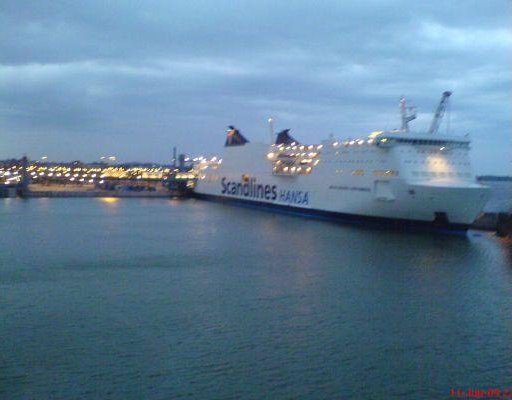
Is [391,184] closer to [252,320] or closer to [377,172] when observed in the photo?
[377,172]

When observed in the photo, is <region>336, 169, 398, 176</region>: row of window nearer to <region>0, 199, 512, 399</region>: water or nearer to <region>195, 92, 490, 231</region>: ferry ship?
<region>195, 92, 490, 231</region>: ferry ship

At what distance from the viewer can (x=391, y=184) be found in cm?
2689

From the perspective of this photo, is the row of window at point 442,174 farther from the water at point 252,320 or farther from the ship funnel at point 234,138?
the ship funnel at point 234,138

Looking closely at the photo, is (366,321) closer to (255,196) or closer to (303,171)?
(303,171)

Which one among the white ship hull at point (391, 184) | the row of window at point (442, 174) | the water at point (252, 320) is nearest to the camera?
the water at point (252, 320)

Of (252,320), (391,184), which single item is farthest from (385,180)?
(252,320)

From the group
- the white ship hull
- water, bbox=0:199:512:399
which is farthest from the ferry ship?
water, bbox=0:199:512:399

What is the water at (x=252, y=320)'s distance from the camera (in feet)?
28.2

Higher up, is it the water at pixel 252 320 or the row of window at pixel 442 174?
the row of window at pixel 442 174

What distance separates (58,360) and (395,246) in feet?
49.9

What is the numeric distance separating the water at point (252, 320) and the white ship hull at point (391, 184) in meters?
3.29

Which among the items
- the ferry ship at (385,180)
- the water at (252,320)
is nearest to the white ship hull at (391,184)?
the ferry ship at (385,180)

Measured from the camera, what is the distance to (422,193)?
25.5m

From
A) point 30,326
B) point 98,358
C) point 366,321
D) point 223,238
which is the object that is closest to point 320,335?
point 366,321
